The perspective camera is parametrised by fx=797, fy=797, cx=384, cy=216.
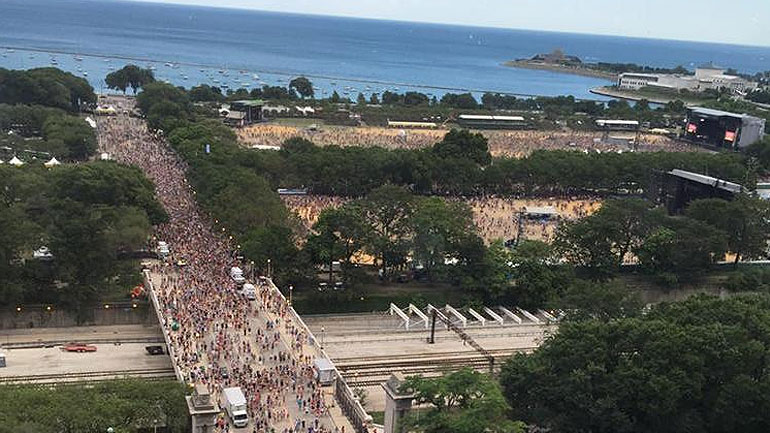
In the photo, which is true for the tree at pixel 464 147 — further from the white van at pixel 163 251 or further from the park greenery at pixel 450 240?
the white van at pixel 163 251

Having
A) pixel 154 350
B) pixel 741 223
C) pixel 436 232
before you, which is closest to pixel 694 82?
pixel 741 223

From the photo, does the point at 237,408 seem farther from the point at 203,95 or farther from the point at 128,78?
the point at 128,78

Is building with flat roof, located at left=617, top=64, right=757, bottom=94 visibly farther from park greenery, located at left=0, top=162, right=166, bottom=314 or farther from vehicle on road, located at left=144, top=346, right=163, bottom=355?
vehicle on road, located at left=144, top=346, right=163, bottom=355

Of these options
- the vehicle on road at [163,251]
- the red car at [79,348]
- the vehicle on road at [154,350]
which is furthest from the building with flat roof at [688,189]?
the red car at [79,348]

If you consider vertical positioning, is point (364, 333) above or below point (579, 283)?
below

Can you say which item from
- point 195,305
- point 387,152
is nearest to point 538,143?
point 387,152

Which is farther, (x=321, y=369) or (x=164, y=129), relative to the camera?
(x=164, y=129)

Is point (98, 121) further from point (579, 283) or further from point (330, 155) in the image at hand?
point (579, 283)
